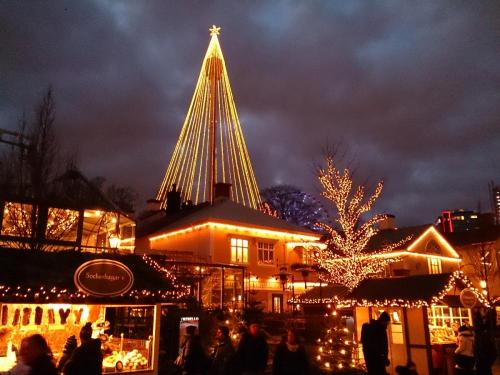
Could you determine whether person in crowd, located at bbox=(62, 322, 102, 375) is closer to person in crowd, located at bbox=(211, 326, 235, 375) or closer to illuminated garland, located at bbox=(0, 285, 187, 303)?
person in crowd, located at bbox=(211, 326, 235, 375)

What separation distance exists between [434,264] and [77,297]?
1066 inches

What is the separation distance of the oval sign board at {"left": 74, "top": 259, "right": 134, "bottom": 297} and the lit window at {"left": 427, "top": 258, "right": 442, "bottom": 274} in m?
25.2

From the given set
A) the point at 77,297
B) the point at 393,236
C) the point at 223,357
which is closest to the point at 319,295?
the point at 223,357

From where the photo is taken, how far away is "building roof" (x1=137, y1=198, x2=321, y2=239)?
25828 millimetres

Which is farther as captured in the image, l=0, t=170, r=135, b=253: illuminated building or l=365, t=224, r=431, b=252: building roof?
l=365, t=224, r=431, b=252: building roof

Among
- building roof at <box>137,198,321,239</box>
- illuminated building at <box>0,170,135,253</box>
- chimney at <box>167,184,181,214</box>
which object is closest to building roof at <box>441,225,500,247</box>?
building roof at <box>137,198,321,239</box>

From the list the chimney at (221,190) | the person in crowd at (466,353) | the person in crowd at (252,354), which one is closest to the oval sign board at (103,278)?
the person in crowd at (252,354)

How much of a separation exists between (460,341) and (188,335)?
6695mm

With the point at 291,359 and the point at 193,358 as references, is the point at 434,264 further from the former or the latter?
the point at 193,358

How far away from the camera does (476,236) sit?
3659 centimetres

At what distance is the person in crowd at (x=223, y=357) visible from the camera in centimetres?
812

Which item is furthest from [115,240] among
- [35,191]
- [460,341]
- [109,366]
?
[460,341]

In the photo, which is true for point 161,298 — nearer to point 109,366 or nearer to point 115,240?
point 109,366

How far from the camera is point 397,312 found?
13.6 metres
